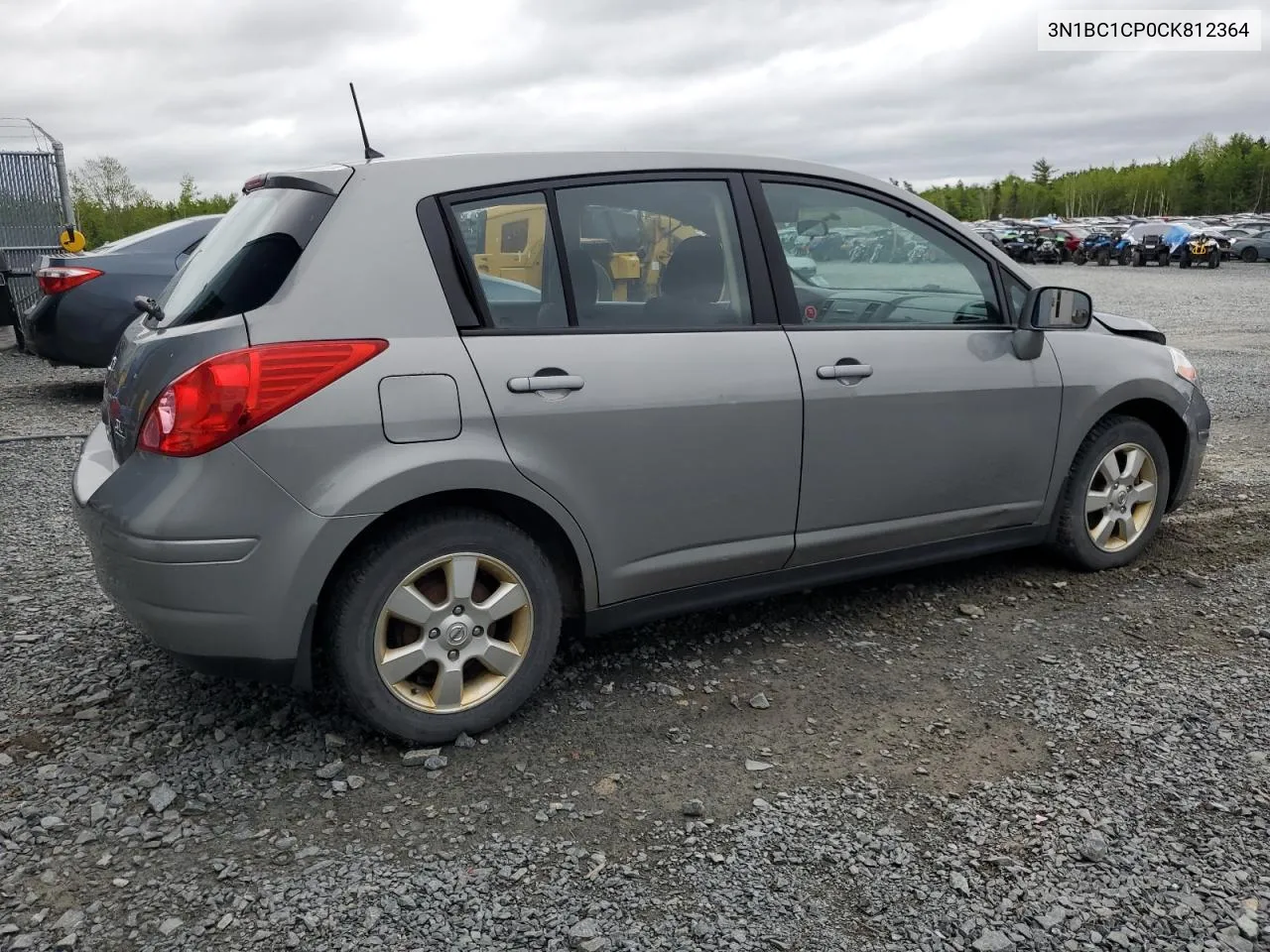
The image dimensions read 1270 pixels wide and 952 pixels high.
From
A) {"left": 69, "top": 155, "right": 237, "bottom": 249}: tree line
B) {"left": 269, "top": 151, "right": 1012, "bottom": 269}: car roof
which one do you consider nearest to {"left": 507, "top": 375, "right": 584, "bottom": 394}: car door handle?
{"left": 269, "top": 151, "right": 1012, "bottom": 269}: car roof

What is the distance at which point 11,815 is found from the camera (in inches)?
113

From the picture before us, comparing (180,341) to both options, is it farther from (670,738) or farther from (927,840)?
(927,840)

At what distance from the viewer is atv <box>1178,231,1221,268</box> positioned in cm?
3606

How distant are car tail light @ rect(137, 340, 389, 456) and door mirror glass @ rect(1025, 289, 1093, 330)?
2.67 m

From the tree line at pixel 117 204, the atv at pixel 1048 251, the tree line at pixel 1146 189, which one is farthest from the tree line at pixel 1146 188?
the tree line at pixel 117 204

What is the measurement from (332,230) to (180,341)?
51 cm

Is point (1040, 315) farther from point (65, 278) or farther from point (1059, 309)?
point (65, 278)

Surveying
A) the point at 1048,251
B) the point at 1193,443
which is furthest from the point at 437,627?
the point at 1048,251

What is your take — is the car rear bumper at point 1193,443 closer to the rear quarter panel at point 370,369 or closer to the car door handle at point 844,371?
the car door handle at point 844,371

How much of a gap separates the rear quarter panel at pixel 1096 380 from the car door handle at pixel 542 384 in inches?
83.8

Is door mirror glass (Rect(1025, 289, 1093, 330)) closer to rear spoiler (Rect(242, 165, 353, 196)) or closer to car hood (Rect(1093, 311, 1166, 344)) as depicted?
car hood (Rect(1093, 311, 1166, 344))

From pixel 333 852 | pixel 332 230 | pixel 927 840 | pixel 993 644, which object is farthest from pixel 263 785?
pixel 993 644

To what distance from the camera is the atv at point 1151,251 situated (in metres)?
38.4

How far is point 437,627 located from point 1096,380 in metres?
2.84
